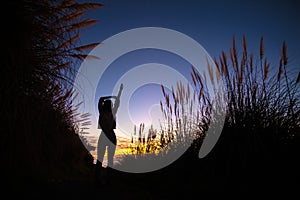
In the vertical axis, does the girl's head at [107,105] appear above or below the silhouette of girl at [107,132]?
above

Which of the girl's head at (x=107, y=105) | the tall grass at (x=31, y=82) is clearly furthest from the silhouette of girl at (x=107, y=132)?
the tall grass at (x=31, y=82)

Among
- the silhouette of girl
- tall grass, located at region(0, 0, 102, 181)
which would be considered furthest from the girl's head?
tall grass, located at region(0, 0, 102, 181)

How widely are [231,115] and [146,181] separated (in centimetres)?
117

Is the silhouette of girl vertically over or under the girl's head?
under

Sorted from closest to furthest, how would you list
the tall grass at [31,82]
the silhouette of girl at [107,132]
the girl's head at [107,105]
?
the tall grass at [31,82], the silhouette of girl at [107,132], the girl's head at [107,105]

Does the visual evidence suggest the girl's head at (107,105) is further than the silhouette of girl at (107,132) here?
Yes

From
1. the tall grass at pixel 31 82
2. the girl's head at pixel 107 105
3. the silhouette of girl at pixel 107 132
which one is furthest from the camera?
the girl's head at pixel 107 105

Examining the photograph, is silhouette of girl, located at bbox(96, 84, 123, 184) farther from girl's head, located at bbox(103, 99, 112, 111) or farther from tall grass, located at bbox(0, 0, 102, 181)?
tall grass, located at bbox(0, 0, 102, 181)

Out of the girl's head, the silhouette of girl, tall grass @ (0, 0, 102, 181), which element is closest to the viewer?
tall grass @ (0, 0, 102, 181)

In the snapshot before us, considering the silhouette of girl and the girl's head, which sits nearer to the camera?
the silhouette of girl

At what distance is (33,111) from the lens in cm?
169

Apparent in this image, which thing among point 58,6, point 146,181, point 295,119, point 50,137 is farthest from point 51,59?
point 295,119

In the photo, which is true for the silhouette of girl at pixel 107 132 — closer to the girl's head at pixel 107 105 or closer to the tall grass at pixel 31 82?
the girl's head at pixel 107 105

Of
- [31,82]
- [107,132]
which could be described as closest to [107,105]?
[107,132]
